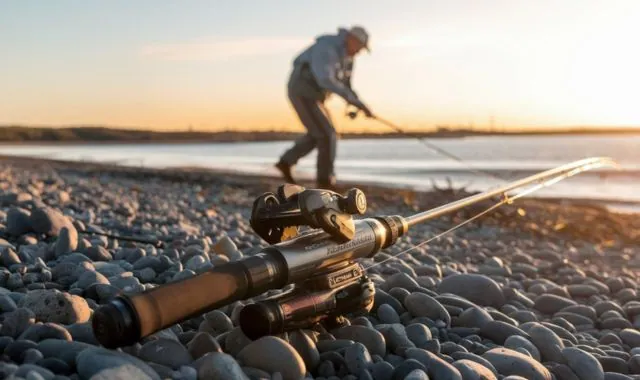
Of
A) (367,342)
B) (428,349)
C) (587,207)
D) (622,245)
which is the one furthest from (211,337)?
(587,207)

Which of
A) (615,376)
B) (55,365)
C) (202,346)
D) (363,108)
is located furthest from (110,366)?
(363,108)

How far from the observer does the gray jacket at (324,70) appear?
879cm

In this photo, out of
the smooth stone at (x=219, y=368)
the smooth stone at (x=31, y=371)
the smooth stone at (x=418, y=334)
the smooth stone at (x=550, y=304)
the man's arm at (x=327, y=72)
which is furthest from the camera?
the man's arm at (x=327, y=72)

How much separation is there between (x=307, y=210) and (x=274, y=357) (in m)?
0.54

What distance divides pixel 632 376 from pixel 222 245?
2.59 metres

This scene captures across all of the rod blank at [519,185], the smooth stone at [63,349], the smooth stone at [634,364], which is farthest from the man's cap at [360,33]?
the smooth stone at [63,349]

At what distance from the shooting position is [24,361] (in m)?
2.23

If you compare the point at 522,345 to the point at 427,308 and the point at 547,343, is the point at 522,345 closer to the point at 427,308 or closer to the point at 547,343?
the point at 547,343

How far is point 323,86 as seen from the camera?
8.80 metres

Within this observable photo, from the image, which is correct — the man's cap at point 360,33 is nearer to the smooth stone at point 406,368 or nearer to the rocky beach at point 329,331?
the rocky beach at point 329,331

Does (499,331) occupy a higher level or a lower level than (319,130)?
lower

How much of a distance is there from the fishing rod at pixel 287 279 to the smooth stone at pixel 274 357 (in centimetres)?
6

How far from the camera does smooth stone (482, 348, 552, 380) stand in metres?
2.78

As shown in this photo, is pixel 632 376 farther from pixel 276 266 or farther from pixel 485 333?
pixel 276 266
